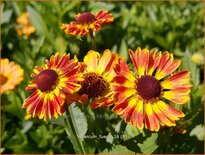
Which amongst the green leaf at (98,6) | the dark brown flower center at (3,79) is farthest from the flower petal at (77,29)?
the green leaf at (98,6)

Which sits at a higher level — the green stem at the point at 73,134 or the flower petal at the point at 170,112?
the flower petal at the point at 170,112

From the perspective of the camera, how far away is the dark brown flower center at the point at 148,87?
94 centimetres

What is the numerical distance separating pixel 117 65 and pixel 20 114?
72 cm

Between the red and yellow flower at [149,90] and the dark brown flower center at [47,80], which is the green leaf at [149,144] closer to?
the red and yellow flower at [149,90]

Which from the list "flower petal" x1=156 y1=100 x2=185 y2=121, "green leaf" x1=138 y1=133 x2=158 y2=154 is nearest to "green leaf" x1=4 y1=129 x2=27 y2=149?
Answer: "green leaf" x1=138 y1=133 x2=158 y2=154

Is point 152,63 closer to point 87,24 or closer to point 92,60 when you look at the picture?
point 92,60

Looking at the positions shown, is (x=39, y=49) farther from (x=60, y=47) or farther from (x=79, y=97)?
(x=79, y=97)

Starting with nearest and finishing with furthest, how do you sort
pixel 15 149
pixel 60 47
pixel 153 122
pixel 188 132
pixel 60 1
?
pixel 153 122
pixel 188 132
pixel 15 149
pixel 60 47
pixel 60 1

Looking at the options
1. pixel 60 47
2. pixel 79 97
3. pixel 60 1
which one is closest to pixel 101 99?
pixel 79 97

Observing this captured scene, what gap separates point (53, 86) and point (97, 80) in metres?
0.13

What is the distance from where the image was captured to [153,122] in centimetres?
89

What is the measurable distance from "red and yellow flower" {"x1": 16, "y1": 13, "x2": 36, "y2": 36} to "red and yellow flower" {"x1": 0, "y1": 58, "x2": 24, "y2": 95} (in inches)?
15.3

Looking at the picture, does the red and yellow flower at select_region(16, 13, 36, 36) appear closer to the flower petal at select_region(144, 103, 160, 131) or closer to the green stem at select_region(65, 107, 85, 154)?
the green stem at select_region(65, 107, 85, 154)

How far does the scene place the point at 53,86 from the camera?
3.12ft
